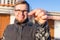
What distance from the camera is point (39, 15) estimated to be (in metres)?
1.21

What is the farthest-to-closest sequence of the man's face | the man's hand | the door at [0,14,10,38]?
the door at [0,14,10,38], the man's face, the man's hand

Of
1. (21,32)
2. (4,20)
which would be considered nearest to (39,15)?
(21,32)

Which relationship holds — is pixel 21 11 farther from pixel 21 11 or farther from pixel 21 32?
pixel 21 32

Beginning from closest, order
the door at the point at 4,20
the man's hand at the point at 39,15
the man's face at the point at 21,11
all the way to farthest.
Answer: the man's hand at the point at 39,15
the man's face at the point at 21,11
the door at the point at 4,20

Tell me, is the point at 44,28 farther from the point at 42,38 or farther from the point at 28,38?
the point at 28,38

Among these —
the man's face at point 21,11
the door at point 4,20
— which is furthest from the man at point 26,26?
the door at point 4,20

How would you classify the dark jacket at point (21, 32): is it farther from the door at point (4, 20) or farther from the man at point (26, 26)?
the door at point (4, 20)

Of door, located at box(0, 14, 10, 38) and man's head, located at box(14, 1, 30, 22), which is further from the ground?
man's head, located at box(14, 1, 30, 22)

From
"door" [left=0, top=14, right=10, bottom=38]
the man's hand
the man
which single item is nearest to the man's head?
the man

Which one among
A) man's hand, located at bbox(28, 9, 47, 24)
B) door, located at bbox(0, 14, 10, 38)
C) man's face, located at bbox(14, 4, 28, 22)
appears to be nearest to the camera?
man's hand, located at bbox(28, 9, 47, 24)

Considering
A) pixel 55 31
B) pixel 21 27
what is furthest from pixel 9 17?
pixel 21 27

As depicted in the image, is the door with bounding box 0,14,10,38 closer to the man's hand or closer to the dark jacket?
the dark jacket

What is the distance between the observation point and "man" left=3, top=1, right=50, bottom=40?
4.09 ft

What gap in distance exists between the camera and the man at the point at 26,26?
1.25 metres
